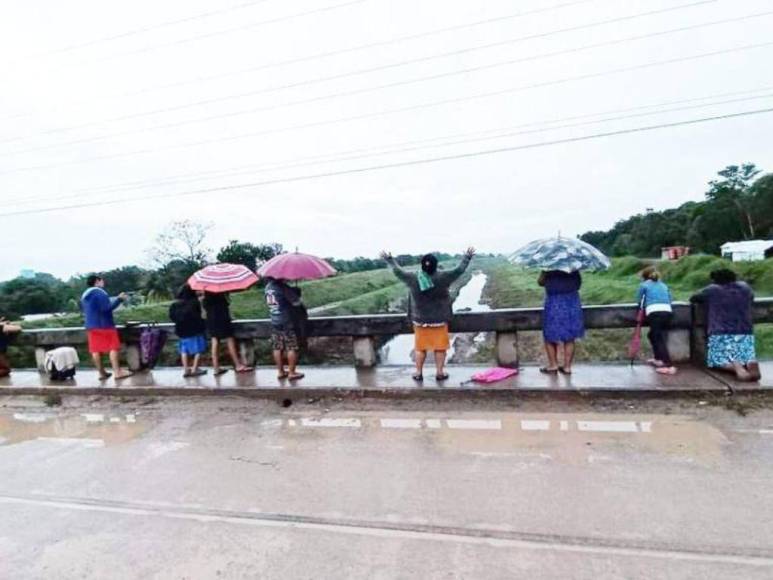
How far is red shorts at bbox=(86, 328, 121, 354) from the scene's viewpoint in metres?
7.61

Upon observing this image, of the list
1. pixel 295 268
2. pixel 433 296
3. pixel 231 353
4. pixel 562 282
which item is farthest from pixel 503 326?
pixel 231 353

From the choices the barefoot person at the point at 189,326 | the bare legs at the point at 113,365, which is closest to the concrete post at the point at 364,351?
the barefoot person at the point at 189,326

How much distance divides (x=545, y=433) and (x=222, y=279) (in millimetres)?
4602

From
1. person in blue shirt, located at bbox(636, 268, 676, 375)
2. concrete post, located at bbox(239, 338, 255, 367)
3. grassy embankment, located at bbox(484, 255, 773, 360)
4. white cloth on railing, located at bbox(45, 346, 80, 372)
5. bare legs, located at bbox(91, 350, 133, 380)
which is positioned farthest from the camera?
grassy embankment, located at bbox(484, 255, 773, 360)

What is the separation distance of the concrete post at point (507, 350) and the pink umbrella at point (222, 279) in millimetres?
3448

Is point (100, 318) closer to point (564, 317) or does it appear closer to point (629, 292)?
point (564, 317)

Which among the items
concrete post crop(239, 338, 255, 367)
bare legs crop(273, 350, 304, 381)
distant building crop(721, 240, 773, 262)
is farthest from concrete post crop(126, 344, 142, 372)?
distant building crop(721, 240, 773, 262)

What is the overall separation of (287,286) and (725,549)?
5204mm

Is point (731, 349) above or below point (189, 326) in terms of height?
below

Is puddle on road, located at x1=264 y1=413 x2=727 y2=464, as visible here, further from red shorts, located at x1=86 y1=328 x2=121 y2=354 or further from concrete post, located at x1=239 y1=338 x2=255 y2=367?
red shorts, located at x1=86 y1=328 x2=121 y2=354

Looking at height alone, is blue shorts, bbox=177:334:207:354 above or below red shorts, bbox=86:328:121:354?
below

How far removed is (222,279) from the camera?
7.00 m

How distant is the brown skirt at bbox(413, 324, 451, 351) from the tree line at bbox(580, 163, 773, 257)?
52.3 m

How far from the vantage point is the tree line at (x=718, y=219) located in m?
58.1
